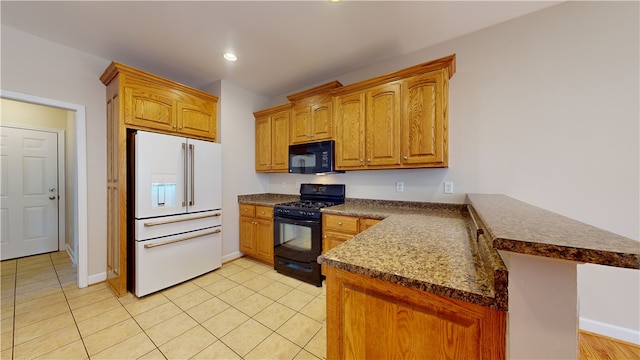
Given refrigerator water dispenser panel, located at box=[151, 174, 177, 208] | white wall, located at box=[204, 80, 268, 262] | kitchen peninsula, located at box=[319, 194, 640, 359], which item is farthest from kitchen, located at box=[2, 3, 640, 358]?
kitchen peninsula, located at box=[319, 194, 640, 359]

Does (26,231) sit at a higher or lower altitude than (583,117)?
lower

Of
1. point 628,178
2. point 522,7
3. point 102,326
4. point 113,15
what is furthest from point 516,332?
point 113,15

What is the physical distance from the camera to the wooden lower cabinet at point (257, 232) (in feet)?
9.80

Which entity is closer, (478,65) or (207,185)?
(478,65)

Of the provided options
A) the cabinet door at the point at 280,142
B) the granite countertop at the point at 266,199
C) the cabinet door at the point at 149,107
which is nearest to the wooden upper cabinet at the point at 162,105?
the cabinet door at the point at 149,107

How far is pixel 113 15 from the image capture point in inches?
74.3

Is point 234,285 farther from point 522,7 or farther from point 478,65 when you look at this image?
point 522,7

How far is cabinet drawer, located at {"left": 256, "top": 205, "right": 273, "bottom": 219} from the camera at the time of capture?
9.73ft

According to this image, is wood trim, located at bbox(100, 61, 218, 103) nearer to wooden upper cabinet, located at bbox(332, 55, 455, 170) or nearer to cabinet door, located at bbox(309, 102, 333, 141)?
cabinet door, located at bbox(309, 102, 333, 141)

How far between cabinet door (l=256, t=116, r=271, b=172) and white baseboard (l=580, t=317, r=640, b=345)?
11.9ft

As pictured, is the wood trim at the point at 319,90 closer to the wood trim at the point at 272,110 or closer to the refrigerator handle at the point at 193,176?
the wood trim at the point at 272,110

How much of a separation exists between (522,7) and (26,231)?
663 cm

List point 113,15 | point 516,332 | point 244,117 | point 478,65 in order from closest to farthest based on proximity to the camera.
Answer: point 516,332
point 113,15
point 478,65
point 244,117

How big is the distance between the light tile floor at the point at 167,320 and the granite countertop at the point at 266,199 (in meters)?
0.97
